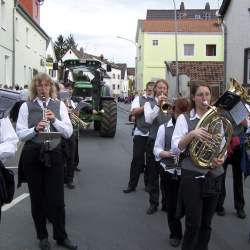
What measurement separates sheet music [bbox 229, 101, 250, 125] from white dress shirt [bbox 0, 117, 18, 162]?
1.85 m

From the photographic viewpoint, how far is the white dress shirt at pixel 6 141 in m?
4.23

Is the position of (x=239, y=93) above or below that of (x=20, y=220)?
above

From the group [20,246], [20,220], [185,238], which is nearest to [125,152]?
[20,220]

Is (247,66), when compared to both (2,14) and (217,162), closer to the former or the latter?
(2,14)

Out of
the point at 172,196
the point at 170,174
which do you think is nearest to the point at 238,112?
→ the point at 170,174

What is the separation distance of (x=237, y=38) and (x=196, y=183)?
1829 cm

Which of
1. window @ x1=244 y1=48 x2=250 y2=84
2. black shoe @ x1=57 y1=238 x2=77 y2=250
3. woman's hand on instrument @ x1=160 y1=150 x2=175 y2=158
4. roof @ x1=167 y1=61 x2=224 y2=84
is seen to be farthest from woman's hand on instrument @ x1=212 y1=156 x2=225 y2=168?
roof @ x1=167 y1=61 x2=224 y2=84

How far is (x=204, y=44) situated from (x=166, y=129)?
54108mm

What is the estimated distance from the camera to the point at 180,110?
5.34 m

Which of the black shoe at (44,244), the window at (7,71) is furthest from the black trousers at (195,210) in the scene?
the window at (7,71)

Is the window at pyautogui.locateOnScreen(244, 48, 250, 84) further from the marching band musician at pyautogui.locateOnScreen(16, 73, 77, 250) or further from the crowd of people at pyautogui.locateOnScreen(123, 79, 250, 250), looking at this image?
the marching band musician at pyautogui.locateOnScreen(16, 73, 77, 250)

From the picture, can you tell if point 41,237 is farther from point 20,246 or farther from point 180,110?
point 180,110

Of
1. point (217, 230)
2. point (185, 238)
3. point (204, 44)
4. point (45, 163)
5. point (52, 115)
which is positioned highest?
point (204, 44)

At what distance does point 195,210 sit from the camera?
443cm
